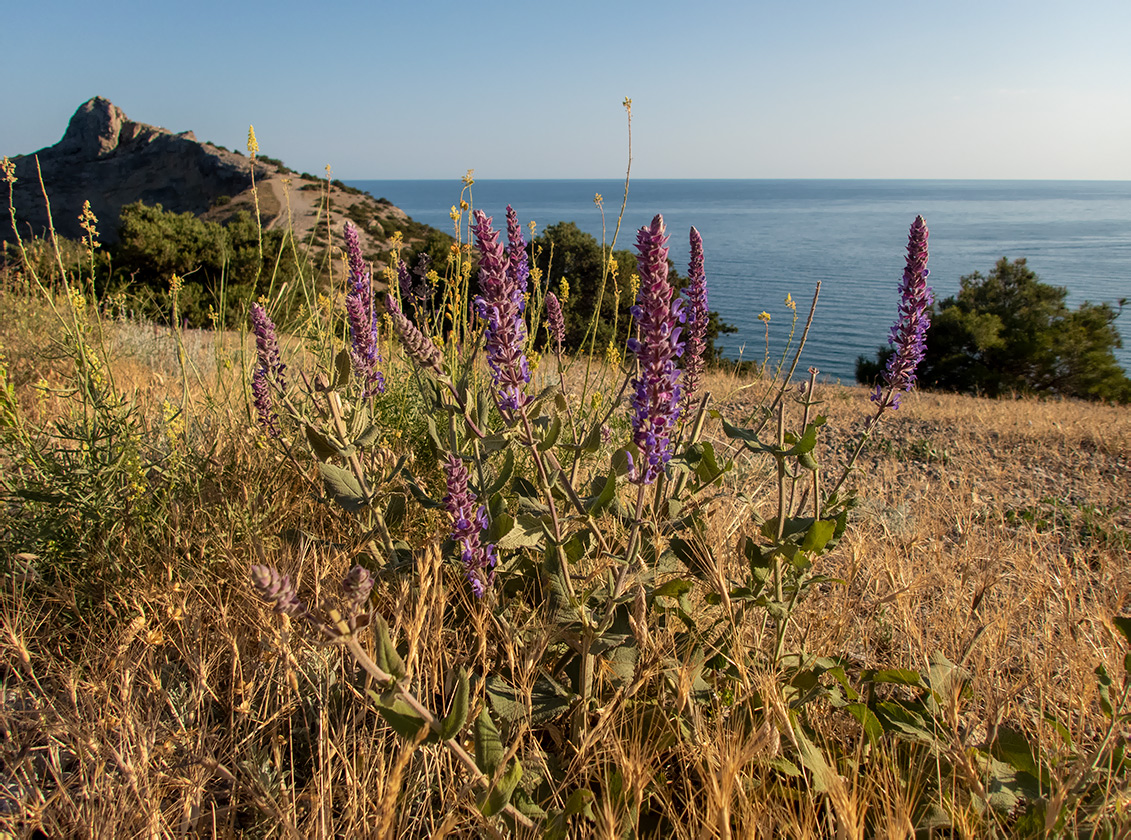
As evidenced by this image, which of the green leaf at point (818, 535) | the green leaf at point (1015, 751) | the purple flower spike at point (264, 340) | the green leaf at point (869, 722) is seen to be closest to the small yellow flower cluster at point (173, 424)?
the purple flower spike at point (264, 340)

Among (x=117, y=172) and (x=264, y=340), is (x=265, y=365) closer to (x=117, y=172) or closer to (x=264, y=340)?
(x=264, y=340)

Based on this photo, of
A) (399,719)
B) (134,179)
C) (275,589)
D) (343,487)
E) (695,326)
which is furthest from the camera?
(134,179)

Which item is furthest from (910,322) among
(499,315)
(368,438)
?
(368,438)

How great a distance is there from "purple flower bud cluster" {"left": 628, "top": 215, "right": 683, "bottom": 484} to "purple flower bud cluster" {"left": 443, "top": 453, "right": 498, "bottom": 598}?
486mm

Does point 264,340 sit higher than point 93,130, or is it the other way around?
point 93,130

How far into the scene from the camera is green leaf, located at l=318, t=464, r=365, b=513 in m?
1.67

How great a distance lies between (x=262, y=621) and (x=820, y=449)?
5403 millimetres

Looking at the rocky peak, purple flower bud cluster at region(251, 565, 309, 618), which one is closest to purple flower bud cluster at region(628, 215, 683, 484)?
purple flower bud cluster at region(251, 565, 309, 618)

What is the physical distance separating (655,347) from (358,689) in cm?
118

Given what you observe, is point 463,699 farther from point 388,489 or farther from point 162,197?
point 162,197

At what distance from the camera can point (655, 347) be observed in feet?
4.37

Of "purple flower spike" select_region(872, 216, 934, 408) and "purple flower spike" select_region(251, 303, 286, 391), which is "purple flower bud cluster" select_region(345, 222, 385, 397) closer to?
"purple flower spike" select_region(251, 303, 286, 391)

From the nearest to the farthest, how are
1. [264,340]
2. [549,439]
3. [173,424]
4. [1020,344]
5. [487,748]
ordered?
[487,748]
[549,439]
[264,340]
[173,424]
[1020,344]

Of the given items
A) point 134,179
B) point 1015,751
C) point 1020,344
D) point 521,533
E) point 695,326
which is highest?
point 134,179
